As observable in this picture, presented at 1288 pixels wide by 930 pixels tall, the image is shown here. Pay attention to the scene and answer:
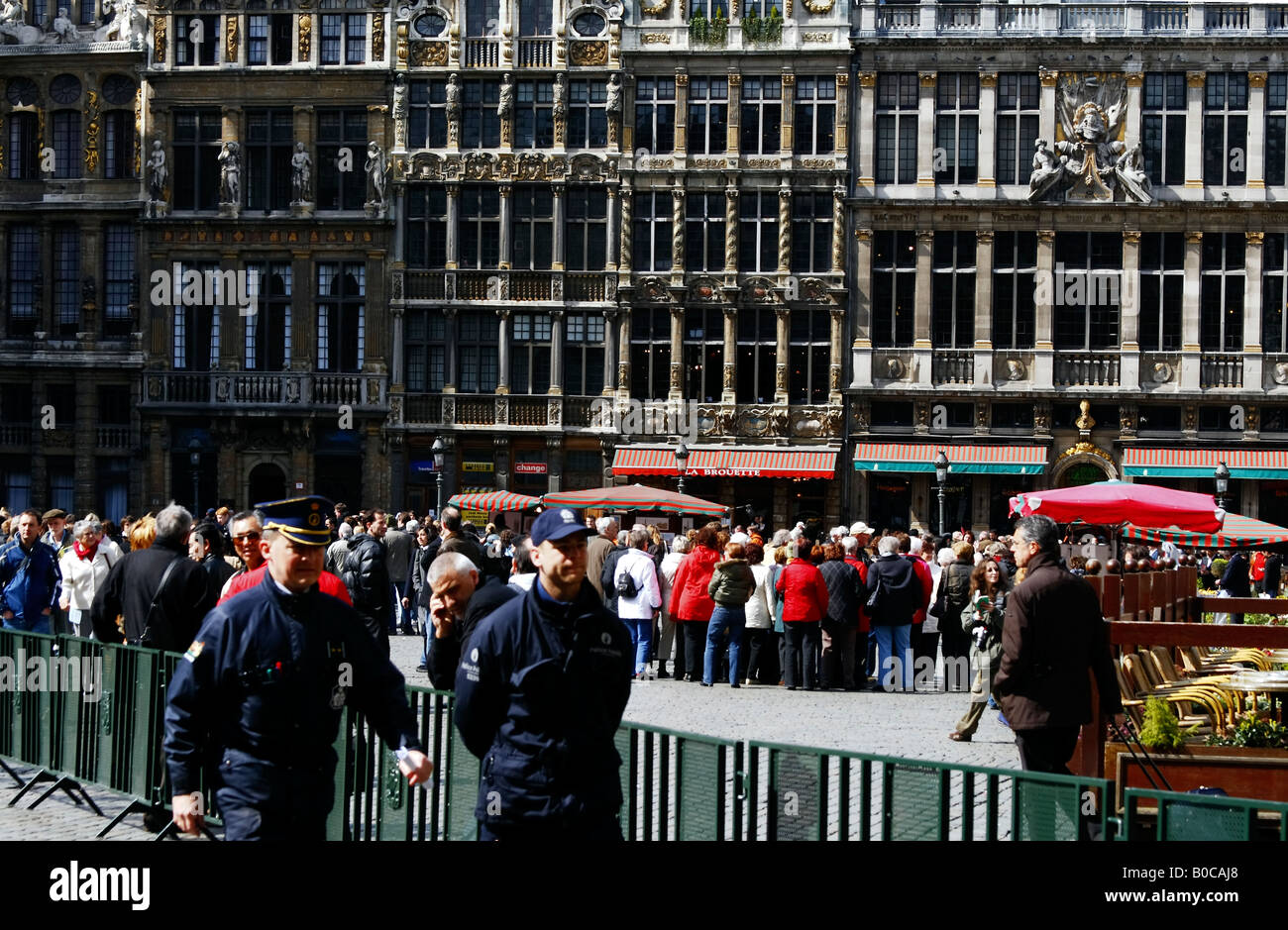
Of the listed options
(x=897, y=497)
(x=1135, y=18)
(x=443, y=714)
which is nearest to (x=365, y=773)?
(x=443, y=714)

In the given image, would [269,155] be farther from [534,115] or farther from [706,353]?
[706,353]

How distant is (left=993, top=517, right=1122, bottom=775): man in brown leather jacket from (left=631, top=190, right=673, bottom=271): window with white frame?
30140 mm

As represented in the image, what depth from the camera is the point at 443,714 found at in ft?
27.5

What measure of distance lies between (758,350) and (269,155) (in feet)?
38.6

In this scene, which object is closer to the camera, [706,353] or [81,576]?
[81,576]

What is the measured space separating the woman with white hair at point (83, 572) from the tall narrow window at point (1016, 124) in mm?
25421

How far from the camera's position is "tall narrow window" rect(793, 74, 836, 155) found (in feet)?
127

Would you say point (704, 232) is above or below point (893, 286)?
above

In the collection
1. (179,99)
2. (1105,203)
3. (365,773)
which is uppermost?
(179,99)

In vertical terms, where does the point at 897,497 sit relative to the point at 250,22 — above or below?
below

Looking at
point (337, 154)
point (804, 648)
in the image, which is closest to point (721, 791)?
point (804, 648)

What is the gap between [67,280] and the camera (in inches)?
1629
